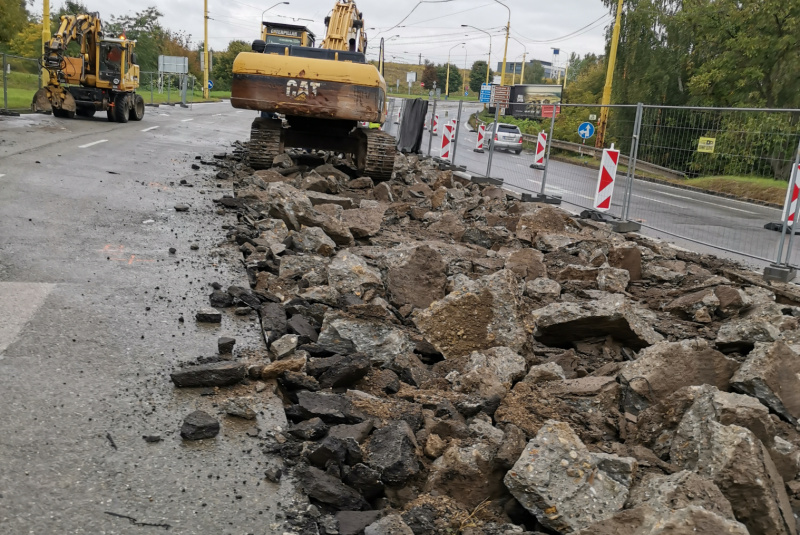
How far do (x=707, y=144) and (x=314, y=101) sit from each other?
20.9 feet

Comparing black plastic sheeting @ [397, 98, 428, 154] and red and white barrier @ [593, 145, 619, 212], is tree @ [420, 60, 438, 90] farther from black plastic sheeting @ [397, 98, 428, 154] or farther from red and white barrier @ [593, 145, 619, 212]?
red and white barrier @ [593, 145, 619, 212]

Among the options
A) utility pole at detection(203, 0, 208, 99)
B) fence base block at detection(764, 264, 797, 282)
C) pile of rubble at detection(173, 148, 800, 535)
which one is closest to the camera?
pile of rubble at detection(173, 148, 800, 535)

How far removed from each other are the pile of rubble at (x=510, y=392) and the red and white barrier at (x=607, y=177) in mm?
3917

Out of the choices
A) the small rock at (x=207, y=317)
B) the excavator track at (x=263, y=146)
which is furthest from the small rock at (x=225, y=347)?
the excavator track at (x=263, y=146)

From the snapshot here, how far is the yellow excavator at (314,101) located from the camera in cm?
1241

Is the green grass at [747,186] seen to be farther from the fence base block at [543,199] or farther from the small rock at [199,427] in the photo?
the small rock at [199,427]

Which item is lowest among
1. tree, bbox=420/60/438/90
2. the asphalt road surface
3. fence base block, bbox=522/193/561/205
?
the asphalt road surface

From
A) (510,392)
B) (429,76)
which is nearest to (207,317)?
(510,392)

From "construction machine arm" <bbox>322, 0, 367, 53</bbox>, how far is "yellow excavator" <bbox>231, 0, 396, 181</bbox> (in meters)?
2.59

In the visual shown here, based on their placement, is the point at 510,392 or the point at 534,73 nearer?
the point at 510,392

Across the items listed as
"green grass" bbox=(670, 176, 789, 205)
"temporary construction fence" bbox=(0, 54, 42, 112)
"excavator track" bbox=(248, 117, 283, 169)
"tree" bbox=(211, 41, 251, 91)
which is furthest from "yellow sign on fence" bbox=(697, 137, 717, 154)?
"tree" bbox=(211, 41, 251, 91)

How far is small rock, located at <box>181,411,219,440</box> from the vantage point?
129 inches

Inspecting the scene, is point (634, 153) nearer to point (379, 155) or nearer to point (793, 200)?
point (793, 200)

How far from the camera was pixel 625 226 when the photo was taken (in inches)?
428
